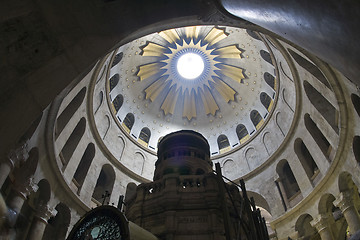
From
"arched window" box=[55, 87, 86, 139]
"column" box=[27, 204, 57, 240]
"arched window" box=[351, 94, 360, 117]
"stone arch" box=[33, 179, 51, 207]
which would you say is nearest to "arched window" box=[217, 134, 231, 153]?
"arched window" box=[351, 94, 360, 117]

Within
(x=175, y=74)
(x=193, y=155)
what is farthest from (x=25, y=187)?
(x=175, y=74)

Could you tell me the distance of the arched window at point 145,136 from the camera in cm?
2412

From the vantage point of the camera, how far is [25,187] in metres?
10.3

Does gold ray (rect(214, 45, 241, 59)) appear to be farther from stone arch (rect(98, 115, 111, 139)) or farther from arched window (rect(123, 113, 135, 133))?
stone arch (rect(98, 115, 111, 139))

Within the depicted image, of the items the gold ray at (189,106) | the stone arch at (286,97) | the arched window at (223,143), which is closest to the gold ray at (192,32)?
the gold ray at (189,106)

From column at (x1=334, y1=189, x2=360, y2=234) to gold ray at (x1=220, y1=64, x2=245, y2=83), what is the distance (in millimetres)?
15164

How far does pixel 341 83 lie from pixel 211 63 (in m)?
17.1

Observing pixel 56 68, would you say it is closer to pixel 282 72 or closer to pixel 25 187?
pixel 25 187

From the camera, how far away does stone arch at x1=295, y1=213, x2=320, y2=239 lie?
587 inches

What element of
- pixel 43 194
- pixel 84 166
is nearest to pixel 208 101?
pixel 84 166

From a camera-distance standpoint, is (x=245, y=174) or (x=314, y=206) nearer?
(x=314, y=206)

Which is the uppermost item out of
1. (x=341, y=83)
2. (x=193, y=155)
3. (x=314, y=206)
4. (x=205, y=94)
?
(x=205, y=94)

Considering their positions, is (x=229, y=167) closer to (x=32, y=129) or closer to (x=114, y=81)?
(x=114, y=81)

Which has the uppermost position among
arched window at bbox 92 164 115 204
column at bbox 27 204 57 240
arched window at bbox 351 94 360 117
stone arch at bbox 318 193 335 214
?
arched window at bbox 92 164 115 204
